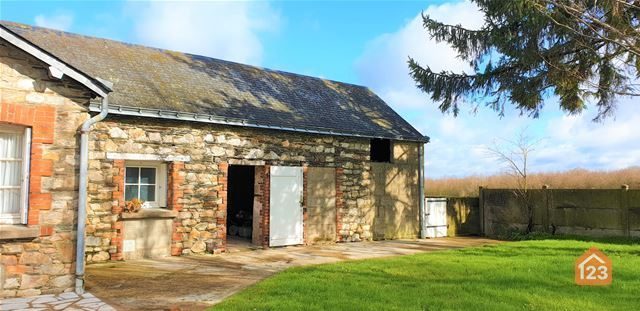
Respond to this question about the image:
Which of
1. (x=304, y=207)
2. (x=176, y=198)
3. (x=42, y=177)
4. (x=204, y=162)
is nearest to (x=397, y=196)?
(x=304, y=207)

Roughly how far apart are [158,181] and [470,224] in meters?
11.3

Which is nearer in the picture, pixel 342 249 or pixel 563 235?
pixel 342 249

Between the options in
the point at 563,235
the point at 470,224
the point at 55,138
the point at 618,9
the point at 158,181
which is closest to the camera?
the point at 55,138

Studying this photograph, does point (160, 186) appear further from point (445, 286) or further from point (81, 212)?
point (445, 286)

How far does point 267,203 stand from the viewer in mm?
12102

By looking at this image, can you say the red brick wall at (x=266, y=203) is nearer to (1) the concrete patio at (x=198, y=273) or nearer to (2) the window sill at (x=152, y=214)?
(1) the concrete patio at (x=198, y=273)

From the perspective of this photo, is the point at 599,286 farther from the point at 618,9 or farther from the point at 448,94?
the point at 448,94


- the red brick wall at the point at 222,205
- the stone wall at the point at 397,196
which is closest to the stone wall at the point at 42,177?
the red brick wall at the point at 222,205

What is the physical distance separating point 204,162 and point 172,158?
78 cm

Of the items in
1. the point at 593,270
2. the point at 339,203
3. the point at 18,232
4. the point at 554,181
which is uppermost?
the point at 554,181

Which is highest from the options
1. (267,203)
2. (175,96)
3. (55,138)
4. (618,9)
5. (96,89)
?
Answer: (618,9)

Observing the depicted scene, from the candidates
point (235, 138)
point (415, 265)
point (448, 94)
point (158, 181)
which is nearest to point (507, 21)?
point (448, 94)

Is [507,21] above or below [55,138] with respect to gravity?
above

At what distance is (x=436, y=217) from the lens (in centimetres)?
1622
